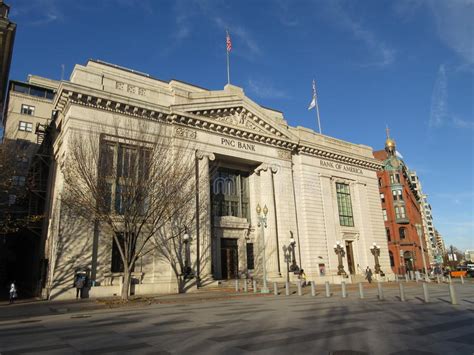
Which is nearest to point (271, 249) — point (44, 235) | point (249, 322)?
point (44, 235)

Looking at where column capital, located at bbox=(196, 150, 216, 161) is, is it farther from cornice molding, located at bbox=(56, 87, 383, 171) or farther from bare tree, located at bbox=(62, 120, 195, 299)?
bare tree, located at bbox=(62, 120, 195, 299)

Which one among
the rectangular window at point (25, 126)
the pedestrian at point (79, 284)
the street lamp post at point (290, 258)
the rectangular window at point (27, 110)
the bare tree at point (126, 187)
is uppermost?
the rectangular window at point (27, 110)

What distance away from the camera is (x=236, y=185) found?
35969 mm

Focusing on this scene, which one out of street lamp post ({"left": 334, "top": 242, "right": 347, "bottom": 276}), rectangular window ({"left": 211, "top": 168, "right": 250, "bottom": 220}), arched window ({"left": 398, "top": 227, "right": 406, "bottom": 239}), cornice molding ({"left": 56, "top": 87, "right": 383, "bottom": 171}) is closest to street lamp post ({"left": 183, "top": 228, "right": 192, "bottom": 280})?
rectangular window ({"left": 211, "top": 168, "right": 250, "bottom": 220})

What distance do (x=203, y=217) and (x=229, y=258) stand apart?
616cm

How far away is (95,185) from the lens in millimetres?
18922

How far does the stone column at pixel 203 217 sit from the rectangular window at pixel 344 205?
18.1 meters

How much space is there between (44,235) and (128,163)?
48.7 feet

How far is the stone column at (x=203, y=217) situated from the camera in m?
28.5

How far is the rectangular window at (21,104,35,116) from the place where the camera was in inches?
2098

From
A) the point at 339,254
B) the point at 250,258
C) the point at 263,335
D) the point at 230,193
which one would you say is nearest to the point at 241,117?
the point at 230,193

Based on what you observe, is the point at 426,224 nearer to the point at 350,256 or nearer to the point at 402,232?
the point at 402,232

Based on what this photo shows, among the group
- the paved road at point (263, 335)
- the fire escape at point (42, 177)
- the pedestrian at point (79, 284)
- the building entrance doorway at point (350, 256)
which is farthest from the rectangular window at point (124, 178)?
the building entrance doorway at point (350, 256)

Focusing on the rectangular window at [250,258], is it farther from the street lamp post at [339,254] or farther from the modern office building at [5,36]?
the modern office building at [5,36]
